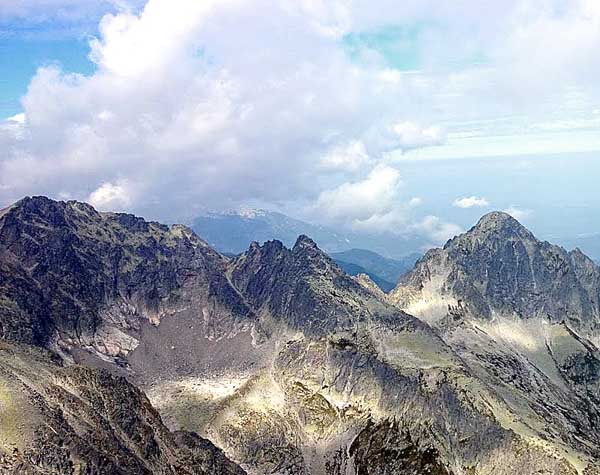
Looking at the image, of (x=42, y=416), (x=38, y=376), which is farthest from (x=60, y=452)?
(x=38, y=376)

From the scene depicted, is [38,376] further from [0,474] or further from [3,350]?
[0,474]

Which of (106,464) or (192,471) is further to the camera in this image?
(192,471)

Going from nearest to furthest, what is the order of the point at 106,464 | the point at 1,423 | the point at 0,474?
1. the point at 0,474
2. the point at 1,423
3. the point at 106,464

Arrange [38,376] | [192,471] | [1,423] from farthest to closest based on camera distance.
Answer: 1. [192,471]
2. [38,376]
3. [1,423]

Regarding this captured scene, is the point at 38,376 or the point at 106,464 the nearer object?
the point at 106,464

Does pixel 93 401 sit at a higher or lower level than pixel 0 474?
higher

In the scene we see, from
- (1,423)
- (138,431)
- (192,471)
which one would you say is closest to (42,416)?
(1,423)

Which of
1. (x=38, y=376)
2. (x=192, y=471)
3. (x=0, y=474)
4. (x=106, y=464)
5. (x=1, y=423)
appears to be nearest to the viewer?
(x=0, y=474)

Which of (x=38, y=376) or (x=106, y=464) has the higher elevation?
(x=38, y=376)

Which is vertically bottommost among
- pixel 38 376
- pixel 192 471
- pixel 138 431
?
pixel 192 471

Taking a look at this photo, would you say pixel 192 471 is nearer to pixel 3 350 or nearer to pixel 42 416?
pixel 42 416
